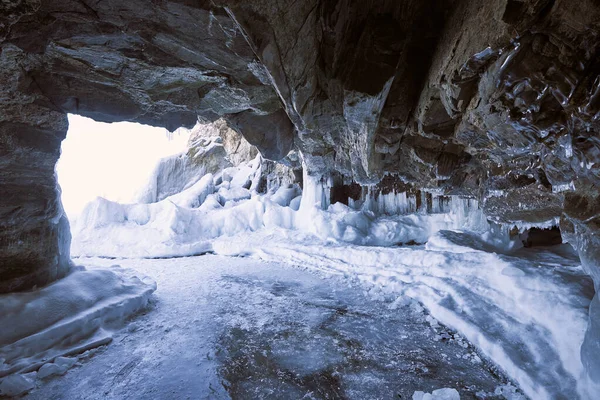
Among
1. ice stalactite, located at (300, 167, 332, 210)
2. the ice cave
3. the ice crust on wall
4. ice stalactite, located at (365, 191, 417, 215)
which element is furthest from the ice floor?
ice stalactite, located at (300, 167, 332, 210)

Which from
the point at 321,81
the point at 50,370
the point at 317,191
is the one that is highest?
the point at 321,81

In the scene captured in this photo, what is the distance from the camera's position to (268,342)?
→ 3934mm

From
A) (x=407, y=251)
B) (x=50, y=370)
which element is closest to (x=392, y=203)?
(x=407, y=251)

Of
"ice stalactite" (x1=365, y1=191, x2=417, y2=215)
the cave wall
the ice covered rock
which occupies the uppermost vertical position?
the cave wall

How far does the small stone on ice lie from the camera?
3.00m

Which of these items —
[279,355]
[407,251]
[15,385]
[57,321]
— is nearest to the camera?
[15,385]

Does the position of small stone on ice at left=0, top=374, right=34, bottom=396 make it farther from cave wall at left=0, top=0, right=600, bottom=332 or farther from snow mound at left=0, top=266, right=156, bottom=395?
cave wall at left=0, top=0, right=600, bottom=332

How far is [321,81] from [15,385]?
18.0 feet

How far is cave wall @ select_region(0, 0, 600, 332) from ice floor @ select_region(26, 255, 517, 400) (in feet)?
5.96

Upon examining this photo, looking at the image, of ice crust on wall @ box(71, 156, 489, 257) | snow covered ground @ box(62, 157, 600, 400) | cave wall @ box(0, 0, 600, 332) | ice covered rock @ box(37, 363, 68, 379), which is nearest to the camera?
cave wall @ box(0, 0, 600, 332)

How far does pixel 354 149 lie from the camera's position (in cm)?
753

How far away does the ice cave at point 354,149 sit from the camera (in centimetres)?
Answer: 276

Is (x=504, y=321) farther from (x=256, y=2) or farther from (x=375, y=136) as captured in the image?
(x=256, y=2)

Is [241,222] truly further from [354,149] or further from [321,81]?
[321,81]
